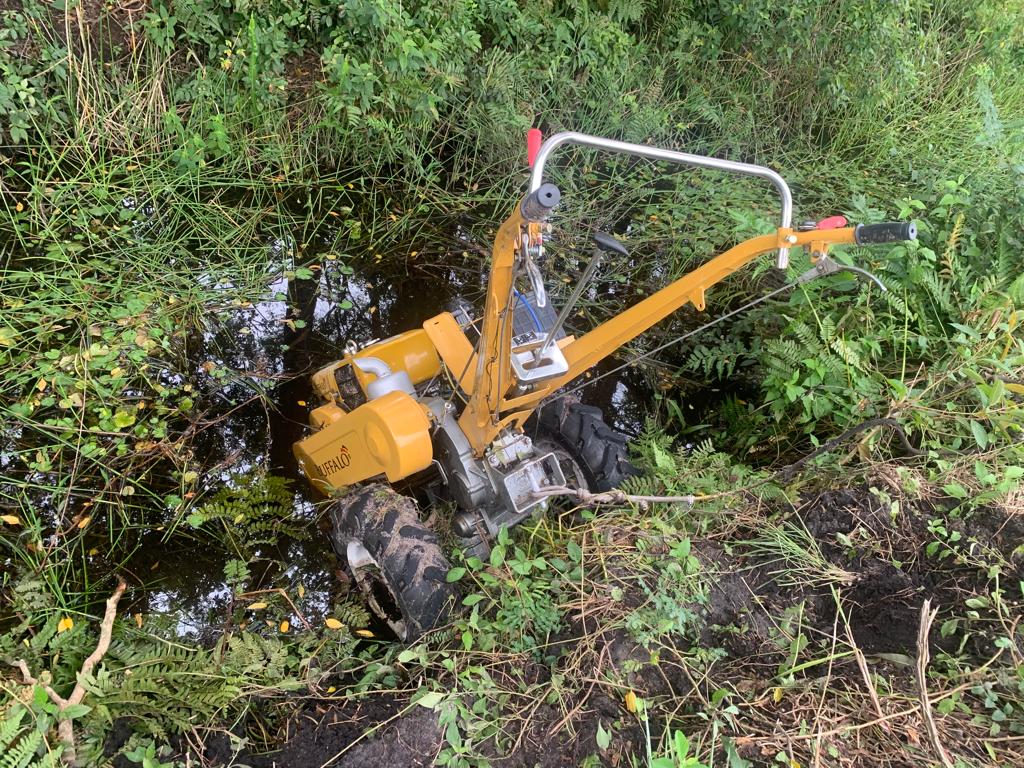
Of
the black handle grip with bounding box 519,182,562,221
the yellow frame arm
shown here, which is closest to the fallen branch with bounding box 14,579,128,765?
the yellow frame arm

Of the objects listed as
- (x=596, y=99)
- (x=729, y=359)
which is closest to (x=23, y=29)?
(x=596, y=99)

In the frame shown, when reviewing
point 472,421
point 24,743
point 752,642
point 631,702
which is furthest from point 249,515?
point 752,642

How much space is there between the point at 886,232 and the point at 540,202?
100 centimetres

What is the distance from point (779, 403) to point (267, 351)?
117 inches

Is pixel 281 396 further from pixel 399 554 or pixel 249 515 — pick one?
pixel 399 554

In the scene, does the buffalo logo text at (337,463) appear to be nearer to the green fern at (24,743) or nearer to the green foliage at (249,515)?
the green foliage at (249,515)

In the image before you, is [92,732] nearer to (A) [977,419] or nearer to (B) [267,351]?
(B) [267,351]

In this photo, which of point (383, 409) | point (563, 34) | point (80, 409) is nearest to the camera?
point (383, 409)

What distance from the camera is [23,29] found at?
359cm

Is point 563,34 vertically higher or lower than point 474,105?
higher

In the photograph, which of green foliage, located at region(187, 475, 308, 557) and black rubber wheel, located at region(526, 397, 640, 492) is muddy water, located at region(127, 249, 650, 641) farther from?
black rubber wheel, located at region(526, 397, 640, 492)

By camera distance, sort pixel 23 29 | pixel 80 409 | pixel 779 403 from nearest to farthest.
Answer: pixel 80 409 < pixel 779 403 < pixel 23 29

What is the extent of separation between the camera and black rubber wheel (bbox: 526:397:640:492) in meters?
3.28

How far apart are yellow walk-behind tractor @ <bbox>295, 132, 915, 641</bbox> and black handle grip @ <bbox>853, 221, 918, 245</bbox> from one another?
9cm
